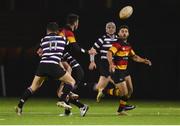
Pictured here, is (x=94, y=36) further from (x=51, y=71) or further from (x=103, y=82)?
(x=51, y=71)

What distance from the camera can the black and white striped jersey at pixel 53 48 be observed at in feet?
60.3

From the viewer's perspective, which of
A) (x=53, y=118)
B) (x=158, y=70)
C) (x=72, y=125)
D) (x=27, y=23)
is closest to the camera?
(x=72, y=125)

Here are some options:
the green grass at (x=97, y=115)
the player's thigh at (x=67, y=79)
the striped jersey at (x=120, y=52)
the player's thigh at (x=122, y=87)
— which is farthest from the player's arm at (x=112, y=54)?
the player's thigh at (x=67, y=79)

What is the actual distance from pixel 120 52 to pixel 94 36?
12.0 m

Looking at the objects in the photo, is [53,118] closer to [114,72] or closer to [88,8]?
[114,72]

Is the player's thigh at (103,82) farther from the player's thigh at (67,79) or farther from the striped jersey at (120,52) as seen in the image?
the player's thigh at (67,79)

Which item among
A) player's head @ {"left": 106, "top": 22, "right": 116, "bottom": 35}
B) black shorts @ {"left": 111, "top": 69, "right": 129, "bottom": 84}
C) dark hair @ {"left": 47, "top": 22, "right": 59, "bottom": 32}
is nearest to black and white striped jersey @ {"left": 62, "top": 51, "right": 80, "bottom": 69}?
black shorts @ {"left": 111, "top": 69, "right": 129, "bottom": 84}

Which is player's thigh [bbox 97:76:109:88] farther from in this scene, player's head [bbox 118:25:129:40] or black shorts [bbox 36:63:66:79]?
black shorts [bbox 36:63:66:79]

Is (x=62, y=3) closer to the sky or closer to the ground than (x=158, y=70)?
closer to the sky

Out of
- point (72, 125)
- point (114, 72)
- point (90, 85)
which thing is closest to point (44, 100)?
point (90, 85)

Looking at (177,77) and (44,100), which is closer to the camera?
(44,100)

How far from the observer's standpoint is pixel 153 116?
61.6 feet

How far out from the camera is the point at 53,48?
60.3ft

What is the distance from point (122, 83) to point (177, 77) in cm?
1060
